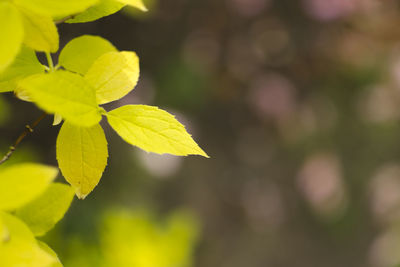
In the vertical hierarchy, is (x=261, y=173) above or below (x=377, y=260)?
above

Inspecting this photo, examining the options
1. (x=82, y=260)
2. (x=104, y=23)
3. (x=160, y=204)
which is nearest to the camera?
(x=82, y=260)

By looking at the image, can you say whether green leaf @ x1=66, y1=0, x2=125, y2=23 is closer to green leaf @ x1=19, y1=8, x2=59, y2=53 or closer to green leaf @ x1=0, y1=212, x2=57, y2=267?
green leaf @ x1=19, y1=8, x2=59, y2=53

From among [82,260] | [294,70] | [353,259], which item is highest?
[82,260]

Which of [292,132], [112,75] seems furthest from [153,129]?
[292,132]

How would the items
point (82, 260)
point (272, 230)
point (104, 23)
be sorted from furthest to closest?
point (272, 230), point (104, 23), point (82, 260)

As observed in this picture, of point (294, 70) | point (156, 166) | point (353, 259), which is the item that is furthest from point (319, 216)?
point (156, 166)

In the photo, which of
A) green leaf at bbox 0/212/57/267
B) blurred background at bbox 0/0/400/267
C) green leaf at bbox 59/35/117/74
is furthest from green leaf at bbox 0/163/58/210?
blurred background at bbox 0/0/400/267

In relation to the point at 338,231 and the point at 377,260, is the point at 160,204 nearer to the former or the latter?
the point at 338,231
